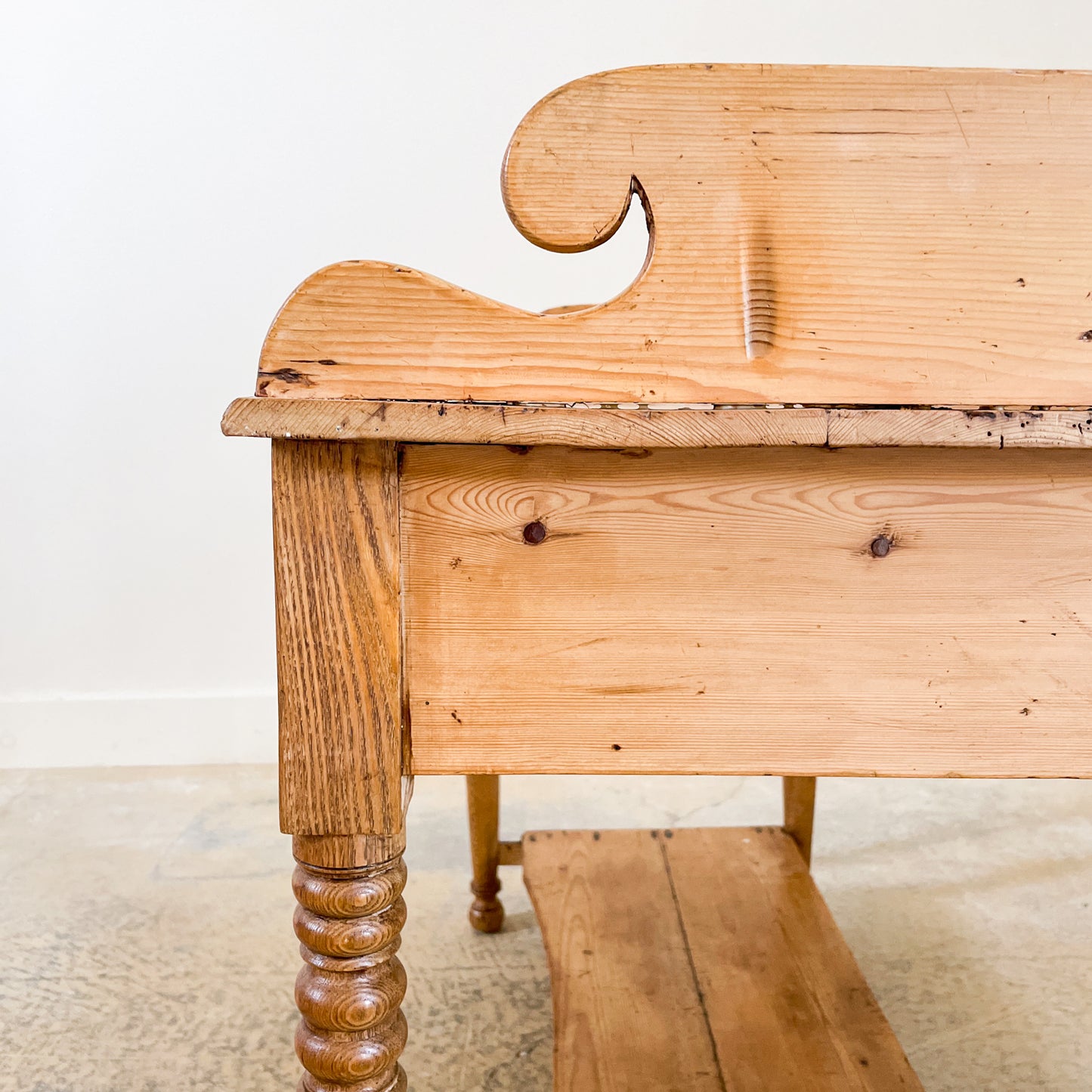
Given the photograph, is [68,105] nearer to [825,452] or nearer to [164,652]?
[164,652]

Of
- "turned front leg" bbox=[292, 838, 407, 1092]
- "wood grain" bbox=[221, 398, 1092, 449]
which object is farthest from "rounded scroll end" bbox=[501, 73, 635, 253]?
"turned front leg" bbox=[292, 838, 407, 1092]

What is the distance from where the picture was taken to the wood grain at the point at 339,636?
25.0 inches

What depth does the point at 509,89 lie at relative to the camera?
222 centimetres

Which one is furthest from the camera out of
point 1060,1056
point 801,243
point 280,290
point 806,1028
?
point 280,290

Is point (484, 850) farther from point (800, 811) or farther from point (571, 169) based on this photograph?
point (571, 169)

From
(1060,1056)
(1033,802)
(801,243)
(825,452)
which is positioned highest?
(801,243)

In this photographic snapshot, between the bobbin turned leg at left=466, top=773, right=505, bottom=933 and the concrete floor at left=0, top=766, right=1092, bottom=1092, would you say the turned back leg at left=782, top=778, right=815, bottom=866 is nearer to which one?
the concrete floor at left=0, top=766, right=1092, bottom=1092

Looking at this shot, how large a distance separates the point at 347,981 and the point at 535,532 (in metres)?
0.31

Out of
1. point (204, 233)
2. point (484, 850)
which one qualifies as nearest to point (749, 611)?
point (484, 850)

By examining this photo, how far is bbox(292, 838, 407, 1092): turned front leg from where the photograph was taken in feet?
2.23

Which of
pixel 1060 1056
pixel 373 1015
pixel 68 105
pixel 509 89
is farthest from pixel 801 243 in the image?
pixel 68 105

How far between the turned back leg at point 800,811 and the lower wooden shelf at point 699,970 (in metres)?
0.02

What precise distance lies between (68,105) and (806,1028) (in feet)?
6.92

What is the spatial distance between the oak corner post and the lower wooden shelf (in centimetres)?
43
